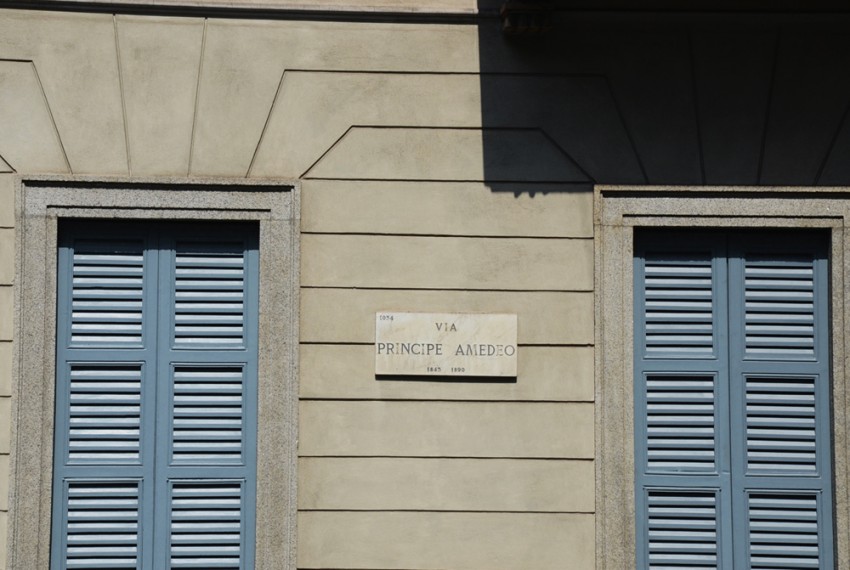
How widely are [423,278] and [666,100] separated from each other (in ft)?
7.18

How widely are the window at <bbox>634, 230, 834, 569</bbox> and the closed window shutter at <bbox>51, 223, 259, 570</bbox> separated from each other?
2884mm

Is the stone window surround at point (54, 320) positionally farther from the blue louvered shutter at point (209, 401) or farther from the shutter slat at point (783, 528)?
the shutter slat at point (783, 528)

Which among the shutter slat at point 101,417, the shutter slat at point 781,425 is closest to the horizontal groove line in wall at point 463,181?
the shutter slat at point 781,425

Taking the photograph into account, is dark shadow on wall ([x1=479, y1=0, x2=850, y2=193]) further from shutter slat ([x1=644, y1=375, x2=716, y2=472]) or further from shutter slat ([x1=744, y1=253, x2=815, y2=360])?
shutter slat ([x1=644, y1=375, x2=716, y2=472])

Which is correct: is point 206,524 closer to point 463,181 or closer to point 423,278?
point 423,278

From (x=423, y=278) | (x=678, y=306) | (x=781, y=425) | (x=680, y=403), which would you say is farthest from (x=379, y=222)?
(x=781, y=425)

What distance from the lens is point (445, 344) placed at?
738 cm

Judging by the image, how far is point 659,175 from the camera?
24.6 feet

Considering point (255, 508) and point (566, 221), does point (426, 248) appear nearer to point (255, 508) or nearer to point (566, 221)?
point (566, 221)

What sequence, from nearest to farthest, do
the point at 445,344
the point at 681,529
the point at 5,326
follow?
the point at 5,326
the point at 445,344
the point at 681,529

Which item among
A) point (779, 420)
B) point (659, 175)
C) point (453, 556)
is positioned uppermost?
point (659, 175)

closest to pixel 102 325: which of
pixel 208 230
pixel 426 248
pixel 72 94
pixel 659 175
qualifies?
pixel 208 230

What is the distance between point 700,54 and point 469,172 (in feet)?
6.24

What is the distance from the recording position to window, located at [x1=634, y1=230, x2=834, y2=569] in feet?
24.5
